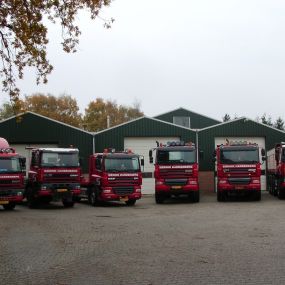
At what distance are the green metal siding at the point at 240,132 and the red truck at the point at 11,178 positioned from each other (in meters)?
16.2

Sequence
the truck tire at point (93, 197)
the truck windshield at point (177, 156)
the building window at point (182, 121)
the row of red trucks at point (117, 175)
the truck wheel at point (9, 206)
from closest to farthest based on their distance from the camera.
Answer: the row of red trucks at point (117, 175) < the truck wheel at point (9, 206) < the truck tire at point (93, 197) < the truck windshield at point (177, 156) < the building window at point (182, 121)

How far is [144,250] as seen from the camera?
10938 millimetres

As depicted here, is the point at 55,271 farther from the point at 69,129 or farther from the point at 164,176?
the point at 69,129

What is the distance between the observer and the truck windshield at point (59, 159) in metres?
23.6

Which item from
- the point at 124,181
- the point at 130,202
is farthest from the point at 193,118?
the point at 124,181

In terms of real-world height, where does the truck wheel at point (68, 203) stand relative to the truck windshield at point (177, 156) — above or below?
below

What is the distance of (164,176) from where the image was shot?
2561cm

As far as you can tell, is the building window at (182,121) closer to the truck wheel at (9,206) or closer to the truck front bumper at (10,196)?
the truck wheel at (9,206)

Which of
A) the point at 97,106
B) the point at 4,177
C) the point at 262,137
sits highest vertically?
the point at 97,106

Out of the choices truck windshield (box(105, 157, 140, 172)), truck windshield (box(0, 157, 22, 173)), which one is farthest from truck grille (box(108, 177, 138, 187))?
truck windshield (box(0, 157, 22, 173))

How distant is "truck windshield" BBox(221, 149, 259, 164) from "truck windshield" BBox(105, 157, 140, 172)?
4408 mm

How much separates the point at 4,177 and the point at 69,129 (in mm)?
12902

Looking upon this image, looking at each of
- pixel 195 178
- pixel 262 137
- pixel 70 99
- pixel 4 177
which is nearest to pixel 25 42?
pixel 4 177

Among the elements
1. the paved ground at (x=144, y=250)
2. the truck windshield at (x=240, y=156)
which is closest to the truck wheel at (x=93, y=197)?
the truck windshield at (x=240, y=156)
